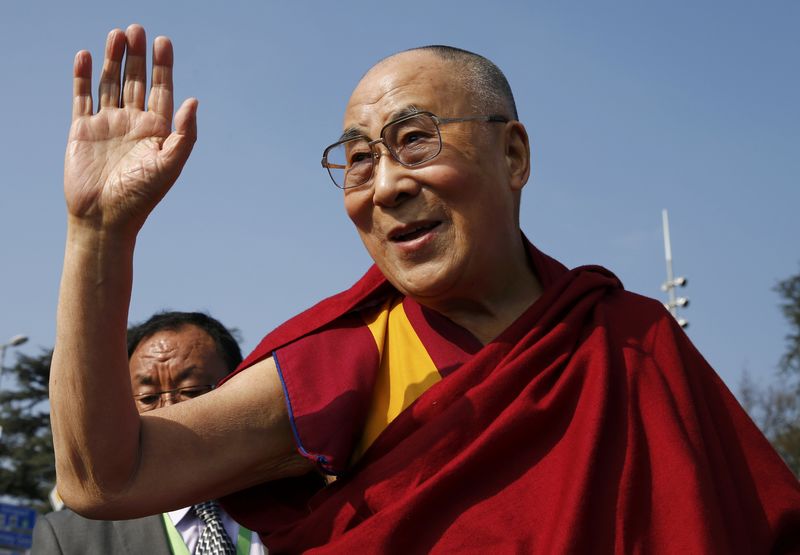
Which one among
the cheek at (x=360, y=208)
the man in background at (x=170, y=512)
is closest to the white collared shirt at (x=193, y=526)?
the man in background at (x=170, y=512)

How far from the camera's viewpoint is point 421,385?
243cm

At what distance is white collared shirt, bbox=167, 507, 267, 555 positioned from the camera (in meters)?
3.46

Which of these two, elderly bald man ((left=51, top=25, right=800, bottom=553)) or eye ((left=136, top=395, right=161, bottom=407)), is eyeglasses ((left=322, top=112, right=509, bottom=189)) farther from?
eye ((left=136, top=395, right=161, bottom=407))

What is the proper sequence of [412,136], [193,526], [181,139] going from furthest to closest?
1. [193,526]
2. [412,136]
3. [181,139]

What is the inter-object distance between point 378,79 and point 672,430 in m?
1.18

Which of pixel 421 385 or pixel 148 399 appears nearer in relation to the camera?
pixel 421 385

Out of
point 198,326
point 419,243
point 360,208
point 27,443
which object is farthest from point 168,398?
point 27,443

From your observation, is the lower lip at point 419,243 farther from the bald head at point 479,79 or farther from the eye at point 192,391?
the eye at point 192,391

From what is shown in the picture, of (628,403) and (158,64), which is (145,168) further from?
(628,403)

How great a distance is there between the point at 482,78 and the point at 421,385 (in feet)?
2.91

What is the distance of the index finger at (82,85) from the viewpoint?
6.97 ft

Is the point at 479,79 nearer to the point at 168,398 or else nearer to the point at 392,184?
the point at 392,184

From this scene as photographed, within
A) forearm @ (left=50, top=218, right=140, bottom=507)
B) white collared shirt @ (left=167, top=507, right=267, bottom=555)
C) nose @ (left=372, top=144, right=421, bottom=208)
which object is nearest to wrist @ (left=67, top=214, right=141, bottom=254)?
forearm @ (left=50, top=218, right=140, bottom=507)

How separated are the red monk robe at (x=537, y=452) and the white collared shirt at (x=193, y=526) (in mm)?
1015
